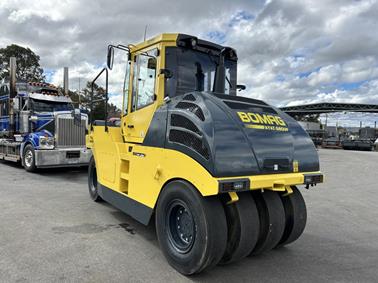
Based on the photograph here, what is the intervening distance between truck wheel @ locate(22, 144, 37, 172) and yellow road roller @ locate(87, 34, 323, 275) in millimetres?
6475

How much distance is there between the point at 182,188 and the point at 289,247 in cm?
199

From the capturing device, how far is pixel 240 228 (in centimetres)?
355

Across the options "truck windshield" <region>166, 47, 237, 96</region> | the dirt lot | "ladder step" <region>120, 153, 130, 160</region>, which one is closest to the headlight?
the dirt lot

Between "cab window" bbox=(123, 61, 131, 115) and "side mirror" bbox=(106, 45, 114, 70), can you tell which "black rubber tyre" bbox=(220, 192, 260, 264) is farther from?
"side mirror" bbox=(106, 45, 114, 70)

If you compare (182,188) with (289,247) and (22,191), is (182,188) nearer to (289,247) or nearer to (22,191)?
(289,247)

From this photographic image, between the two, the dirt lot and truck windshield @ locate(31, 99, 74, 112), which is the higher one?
truck windshield @ locate(31, 99, 74, 112)

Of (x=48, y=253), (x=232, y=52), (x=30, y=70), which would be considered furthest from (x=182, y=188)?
(x=30, y=70)

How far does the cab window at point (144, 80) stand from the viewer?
480cm

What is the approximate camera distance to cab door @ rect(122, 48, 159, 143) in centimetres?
473

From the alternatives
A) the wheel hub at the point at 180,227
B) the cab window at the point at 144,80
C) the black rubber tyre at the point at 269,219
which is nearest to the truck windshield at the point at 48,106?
the cab window at the point at 144,80

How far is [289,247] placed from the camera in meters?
4.59

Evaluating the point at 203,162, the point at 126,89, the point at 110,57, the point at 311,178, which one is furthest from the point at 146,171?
the point at 311,178

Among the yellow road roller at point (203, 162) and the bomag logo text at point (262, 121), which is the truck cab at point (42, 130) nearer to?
the yellow road roller at point (203, 162)

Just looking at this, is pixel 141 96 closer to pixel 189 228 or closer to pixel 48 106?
pixel 189 228
